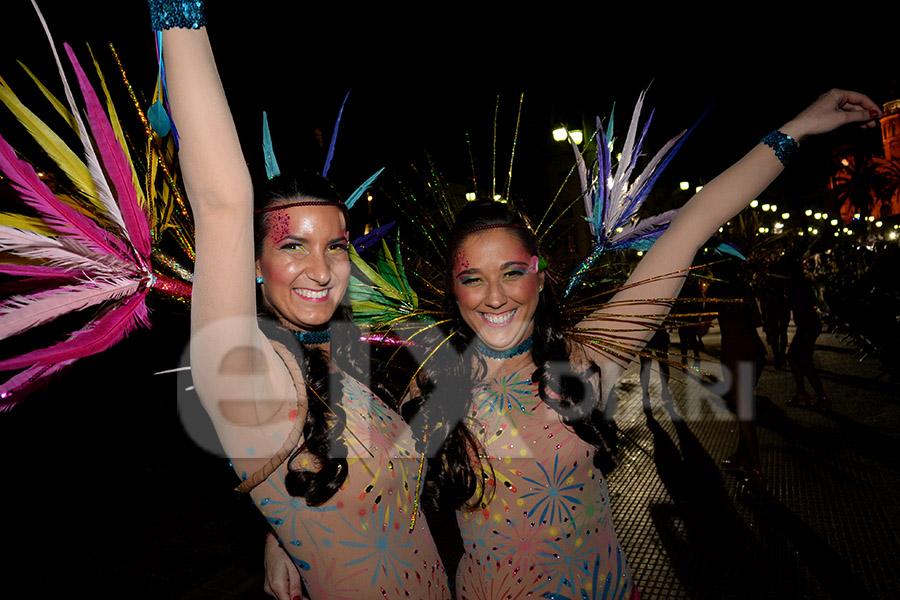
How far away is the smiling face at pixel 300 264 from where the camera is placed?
1.60 metres

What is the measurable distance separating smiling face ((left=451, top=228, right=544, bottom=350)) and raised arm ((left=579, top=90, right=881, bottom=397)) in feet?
1.07

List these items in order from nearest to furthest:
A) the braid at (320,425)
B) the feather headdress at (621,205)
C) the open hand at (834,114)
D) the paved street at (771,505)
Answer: the braid at (320,425), the open hand at (834,114), the feather headdress at (621,205), the paved street at (771,505)

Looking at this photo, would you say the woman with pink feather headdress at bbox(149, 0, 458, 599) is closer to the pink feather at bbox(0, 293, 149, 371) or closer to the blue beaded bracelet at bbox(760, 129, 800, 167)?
the pink feather at bbox(0, 293, 149, 371)

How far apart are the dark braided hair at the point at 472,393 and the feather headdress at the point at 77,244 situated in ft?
3.31

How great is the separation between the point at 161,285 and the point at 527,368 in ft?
4.23

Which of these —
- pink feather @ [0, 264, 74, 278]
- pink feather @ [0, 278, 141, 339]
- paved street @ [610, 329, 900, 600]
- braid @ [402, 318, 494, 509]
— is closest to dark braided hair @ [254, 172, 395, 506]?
braid @ [402, 318, 494, 509]

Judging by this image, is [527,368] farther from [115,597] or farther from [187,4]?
[115,597]

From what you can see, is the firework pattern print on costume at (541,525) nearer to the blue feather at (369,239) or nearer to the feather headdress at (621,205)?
the feather headdress at (621,205)

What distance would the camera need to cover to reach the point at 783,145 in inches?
72.3

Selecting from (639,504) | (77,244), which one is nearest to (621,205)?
(77,244)

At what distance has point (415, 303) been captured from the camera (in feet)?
8.34

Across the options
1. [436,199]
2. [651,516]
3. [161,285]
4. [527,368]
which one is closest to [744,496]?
[651,516]

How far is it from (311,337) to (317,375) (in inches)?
5.6

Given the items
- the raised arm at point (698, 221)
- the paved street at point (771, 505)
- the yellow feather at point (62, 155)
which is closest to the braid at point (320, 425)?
the yellow feather at point (62, 155)
